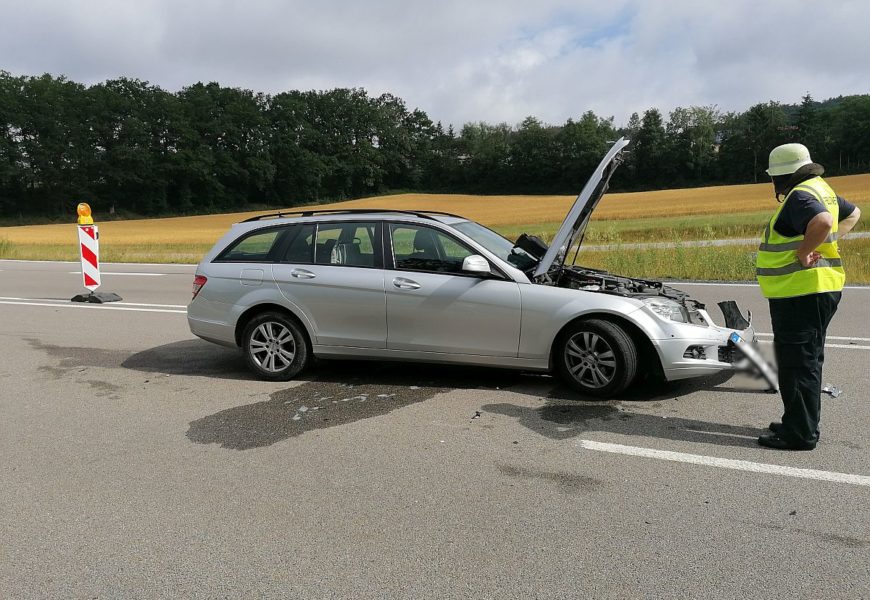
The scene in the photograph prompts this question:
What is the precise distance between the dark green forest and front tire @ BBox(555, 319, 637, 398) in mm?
67688

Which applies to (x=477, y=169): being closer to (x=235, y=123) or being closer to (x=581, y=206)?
(x=235, y=123)

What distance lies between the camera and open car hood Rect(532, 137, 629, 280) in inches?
221

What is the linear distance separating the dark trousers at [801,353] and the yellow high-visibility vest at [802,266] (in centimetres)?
6

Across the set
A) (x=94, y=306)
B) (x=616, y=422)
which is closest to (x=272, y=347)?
(x=616, y=422)

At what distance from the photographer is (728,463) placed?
4.10 m

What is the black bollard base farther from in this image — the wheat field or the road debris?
the road debris

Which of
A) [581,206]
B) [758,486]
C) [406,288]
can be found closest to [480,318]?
[406,288]

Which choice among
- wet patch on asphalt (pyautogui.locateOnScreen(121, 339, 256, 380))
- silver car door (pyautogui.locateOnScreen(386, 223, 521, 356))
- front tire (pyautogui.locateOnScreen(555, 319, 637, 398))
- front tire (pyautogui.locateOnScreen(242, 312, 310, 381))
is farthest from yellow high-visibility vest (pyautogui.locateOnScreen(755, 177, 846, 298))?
wet patch on asphalt (pyautogui.locateOnScreen(121, 339, 256, 380))

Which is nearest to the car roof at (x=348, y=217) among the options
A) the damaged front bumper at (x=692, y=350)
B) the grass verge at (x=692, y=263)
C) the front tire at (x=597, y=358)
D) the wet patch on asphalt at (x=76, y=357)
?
the front tire at (x=597, y=358)

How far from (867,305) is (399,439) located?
8161mm

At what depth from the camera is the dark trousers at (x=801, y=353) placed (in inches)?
159

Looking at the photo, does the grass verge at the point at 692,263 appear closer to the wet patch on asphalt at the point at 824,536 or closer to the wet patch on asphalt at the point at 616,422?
the wet patch on asphalt at the point at 616,422

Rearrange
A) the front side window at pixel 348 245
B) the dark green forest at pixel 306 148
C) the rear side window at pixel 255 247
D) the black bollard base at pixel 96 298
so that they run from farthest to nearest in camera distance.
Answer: the dark green forest at pixel 306 148, the black bollard base at pixel 96 298, the rear side window at pixel 255 247, the front side window at pixel 348 245

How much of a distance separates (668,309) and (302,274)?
3259mm
